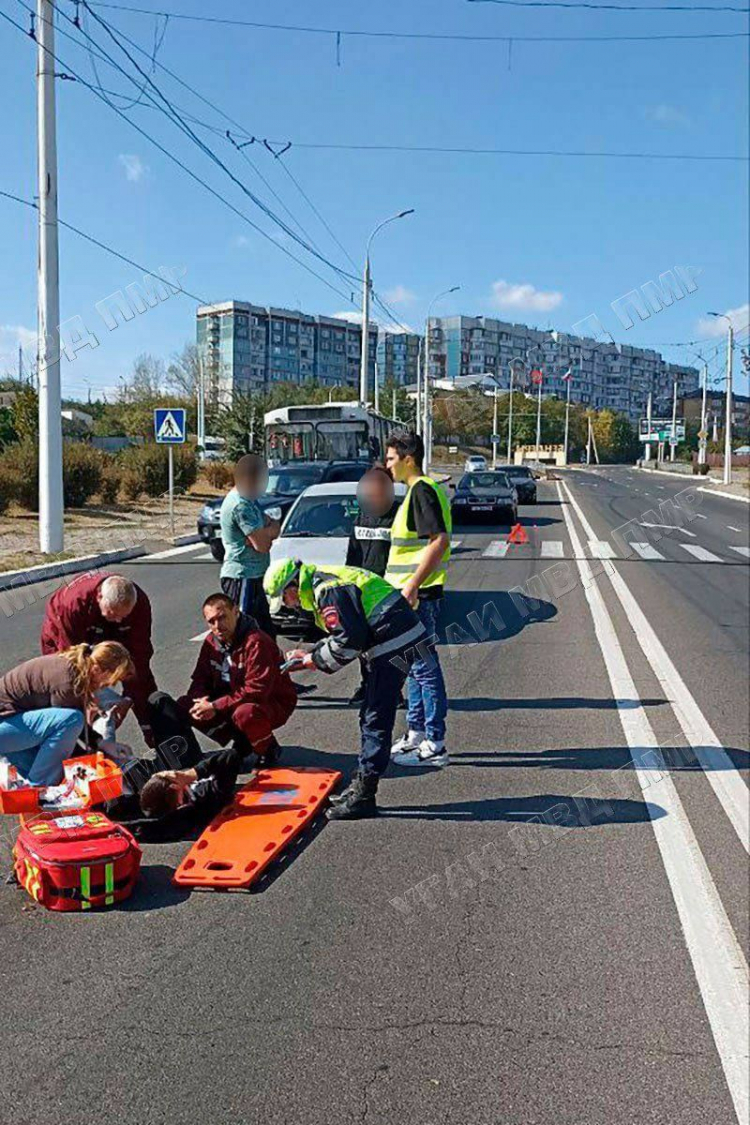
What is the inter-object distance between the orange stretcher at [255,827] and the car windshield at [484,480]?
75.3 ft

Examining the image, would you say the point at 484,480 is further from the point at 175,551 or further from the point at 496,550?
the point at 175,551

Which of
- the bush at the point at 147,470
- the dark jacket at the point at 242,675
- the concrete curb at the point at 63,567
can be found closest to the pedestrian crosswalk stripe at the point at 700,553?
the concrete curb at the point at 63,567

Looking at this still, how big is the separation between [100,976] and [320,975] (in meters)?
0.80

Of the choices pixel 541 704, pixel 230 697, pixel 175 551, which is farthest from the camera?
pixel 175 551

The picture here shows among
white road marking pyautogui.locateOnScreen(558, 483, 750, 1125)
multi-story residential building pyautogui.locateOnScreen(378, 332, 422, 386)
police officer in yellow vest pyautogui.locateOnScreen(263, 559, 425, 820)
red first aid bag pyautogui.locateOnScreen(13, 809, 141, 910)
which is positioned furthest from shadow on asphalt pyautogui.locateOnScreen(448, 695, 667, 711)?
multi-story residential building pyautogui.locateOnScreen(378, 332, 422, 386)

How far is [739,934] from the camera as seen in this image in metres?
3.99

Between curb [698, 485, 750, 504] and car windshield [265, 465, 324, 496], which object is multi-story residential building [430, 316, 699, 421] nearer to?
curb [698, 485, 750, 504]

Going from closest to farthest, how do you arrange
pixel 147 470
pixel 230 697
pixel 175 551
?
pixel 230 697, pixel 175 551, pixel 147 470

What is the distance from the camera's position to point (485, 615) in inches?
483

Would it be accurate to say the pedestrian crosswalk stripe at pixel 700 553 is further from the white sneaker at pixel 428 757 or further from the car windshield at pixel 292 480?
the white sneaker at pixel 428 757

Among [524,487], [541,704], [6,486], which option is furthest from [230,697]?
[524,487]

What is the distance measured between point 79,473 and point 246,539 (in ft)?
66.8

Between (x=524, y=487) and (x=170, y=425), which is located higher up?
(x=170, y=425)

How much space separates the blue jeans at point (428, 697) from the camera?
5953 millimetres
